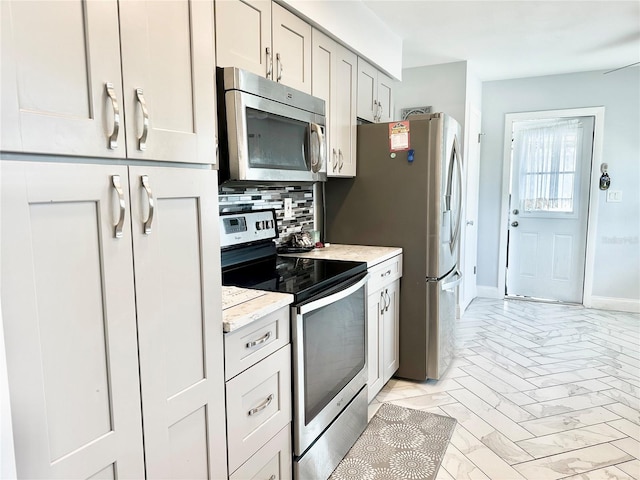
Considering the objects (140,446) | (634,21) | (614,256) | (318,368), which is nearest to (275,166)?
(318,368)

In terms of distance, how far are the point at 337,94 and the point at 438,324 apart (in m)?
1.57

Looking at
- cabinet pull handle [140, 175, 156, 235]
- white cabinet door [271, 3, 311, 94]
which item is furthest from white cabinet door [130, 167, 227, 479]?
white cabinet door [271, 3, 311, 94]

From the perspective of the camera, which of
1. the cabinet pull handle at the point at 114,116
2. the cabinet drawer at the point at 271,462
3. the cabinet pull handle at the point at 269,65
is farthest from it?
the cabinet pull handle at the point at 269,65

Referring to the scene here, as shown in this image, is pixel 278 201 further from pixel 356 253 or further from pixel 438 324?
pixel 438 324

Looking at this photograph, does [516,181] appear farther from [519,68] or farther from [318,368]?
[318,368]

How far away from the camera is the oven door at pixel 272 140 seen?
172 centimetres

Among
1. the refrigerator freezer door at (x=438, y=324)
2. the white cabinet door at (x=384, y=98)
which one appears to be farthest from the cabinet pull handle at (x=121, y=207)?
the white cabinet door at (x=384, y=98)

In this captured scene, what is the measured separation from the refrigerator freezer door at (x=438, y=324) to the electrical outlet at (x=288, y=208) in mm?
975

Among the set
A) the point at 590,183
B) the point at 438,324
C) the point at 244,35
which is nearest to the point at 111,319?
the point at 244,35

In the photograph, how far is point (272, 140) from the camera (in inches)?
76.2

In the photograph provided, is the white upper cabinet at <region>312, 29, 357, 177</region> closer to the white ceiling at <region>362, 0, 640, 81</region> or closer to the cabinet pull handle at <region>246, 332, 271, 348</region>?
the white ceiling at <region>362, 0, 640, 81</region>

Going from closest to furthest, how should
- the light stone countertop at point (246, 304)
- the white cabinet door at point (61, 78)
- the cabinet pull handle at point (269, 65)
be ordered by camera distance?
1. the white cabinet door at point (61, 78)
2. the light stone countertop at point (246, 304)
3. the cabinet pull handle at point (269, 65)

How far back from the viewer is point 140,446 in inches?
39.9

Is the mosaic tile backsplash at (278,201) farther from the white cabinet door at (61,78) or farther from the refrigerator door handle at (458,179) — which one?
the white cabinet door at (61,78)
